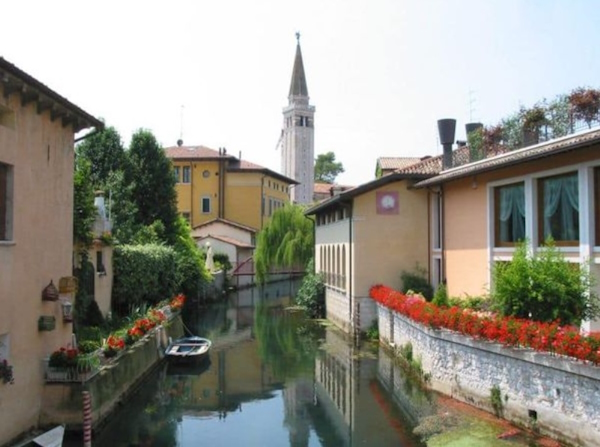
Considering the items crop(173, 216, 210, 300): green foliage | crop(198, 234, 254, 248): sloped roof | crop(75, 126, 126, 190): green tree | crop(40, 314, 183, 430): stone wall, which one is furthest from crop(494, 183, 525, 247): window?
crop(198, 234, 254, 248): sloped roof

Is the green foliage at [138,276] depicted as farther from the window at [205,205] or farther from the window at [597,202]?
the window at [205,205]

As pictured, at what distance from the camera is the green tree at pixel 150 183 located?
117ft

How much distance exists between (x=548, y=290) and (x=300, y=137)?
8322cm

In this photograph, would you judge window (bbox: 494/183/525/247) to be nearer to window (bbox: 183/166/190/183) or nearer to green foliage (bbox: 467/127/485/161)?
green foliage (bbox: 467/127/485/161)

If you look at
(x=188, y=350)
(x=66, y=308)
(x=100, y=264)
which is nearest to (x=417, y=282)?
(x=188, y=350)

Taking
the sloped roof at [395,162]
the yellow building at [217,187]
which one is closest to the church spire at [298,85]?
the yellow building at [217,187]

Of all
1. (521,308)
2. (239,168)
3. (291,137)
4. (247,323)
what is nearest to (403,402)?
(521,308)

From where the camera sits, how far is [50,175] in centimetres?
1268

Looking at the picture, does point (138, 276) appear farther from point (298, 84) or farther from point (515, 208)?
point (298, 84)

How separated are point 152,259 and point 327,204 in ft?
25.2

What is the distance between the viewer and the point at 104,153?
3553 cm

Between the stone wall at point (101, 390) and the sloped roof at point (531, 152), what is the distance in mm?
10413

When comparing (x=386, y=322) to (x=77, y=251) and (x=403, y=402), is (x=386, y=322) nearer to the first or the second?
(x=403, y=402)

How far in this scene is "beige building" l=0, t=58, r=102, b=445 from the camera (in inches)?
422
